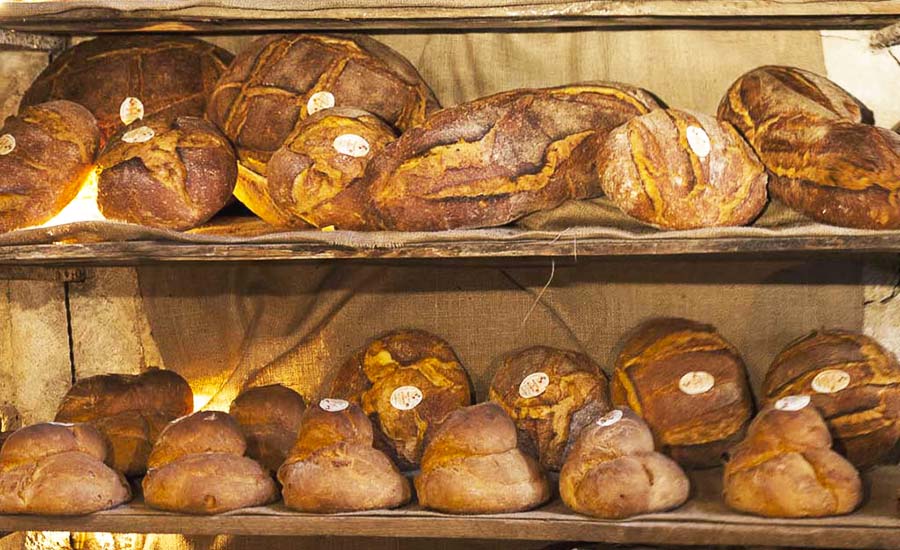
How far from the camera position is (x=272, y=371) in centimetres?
287

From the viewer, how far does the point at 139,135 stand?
2.41 m

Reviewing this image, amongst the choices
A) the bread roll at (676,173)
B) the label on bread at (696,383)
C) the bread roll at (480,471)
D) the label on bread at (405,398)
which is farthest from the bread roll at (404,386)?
the bread roll at (676,173)

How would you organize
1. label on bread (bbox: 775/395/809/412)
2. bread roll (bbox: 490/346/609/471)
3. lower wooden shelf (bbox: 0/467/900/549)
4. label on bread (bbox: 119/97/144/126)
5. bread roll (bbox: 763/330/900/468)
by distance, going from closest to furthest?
lower wooden shelf (bbox: 0/467/900/549), label on bread (bbox: 775/395/809/412), bread roll (bbox: 763/330/900/468), bread roll (bbox: 490/346/609/471), label on bread (bbox: 119/97/144/126)

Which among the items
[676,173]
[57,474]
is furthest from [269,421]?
[676,173]

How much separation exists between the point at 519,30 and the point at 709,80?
0.49m

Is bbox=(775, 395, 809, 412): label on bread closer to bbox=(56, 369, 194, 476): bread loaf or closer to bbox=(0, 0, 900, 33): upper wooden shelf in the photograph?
bbox=(0, 0, 900, 33): upper wooden shelf

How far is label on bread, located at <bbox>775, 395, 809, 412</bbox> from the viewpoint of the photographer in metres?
2.18

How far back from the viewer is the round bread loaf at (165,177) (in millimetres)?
2342

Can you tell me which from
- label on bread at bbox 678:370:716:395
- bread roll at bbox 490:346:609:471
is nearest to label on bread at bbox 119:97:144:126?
bread roll at bbox 490:346:609:471

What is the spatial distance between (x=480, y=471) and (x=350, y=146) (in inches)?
29.4

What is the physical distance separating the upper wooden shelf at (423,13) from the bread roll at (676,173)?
0.75ft

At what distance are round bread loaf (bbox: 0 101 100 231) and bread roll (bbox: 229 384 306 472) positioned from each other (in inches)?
24.8

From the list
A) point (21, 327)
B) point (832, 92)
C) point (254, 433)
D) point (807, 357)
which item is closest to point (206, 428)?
point (254, 433)

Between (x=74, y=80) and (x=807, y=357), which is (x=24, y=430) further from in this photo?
(x=807, y=357)
